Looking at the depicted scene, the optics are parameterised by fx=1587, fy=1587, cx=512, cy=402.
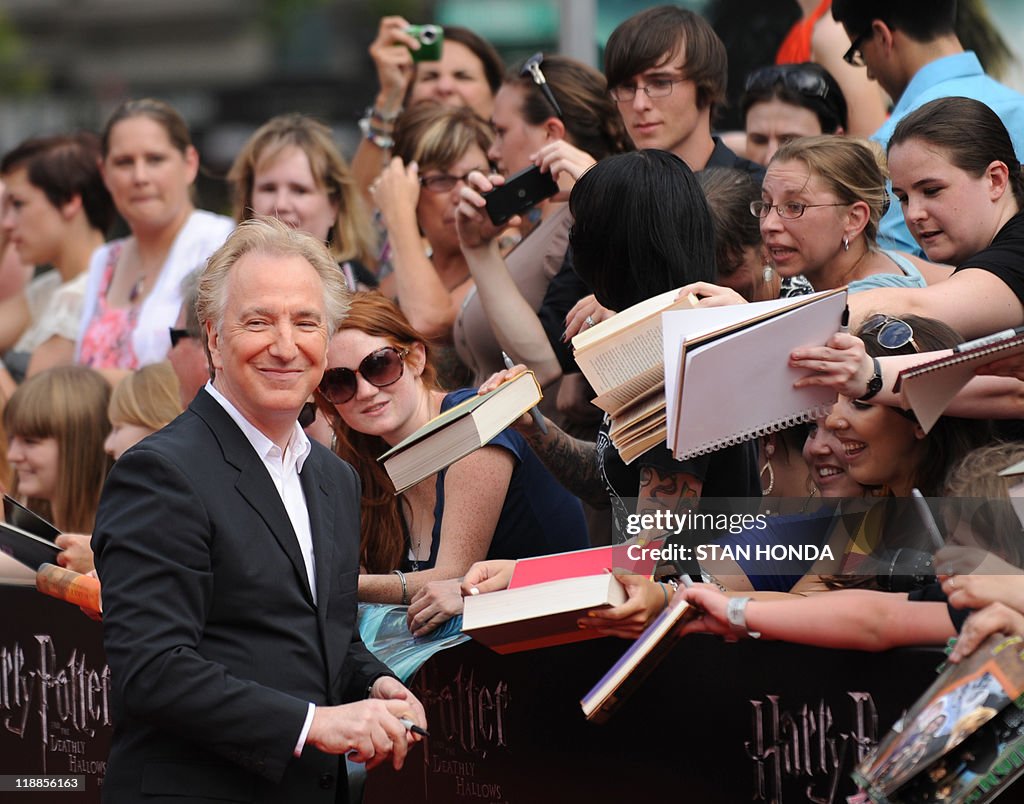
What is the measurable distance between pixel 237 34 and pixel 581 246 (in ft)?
59.6

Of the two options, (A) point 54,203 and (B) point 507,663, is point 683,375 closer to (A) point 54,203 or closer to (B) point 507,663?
(B) point 507,663

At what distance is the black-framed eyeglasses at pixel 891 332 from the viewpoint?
125 inches

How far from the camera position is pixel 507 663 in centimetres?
353

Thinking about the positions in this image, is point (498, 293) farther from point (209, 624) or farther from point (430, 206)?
point (209, 624)

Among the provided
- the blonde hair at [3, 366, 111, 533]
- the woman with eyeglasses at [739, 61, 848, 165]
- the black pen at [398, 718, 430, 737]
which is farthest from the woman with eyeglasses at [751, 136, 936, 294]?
the blonde hair at [3, 366, 111, 533]

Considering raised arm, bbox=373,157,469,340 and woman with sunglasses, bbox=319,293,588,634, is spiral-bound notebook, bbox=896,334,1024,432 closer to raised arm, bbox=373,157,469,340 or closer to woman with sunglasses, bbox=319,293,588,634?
woman with sunglasses, bbox=319,293,588,634

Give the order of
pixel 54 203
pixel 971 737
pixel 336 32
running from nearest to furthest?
pixel 971 737, pixel 54 203, pixel 336 32

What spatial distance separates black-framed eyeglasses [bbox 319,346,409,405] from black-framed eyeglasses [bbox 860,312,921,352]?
1232 millimetres

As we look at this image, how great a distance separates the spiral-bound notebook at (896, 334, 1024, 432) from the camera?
2820mm

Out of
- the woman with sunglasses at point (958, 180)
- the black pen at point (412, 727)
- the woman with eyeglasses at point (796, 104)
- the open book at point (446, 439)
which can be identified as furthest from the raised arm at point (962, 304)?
the woman with eyeglasses at point (796, 104)

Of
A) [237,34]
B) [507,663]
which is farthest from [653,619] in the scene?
[237,34]

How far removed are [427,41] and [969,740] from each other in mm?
4066

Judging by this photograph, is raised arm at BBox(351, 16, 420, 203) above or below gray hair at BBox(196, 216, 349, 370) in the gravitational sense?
above

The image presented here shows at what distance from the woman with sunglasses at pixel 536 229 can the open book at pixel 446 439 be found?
3.15 ft
